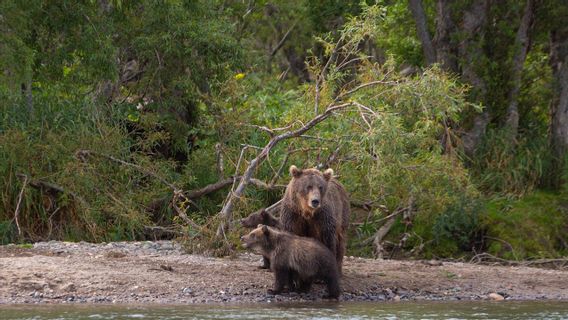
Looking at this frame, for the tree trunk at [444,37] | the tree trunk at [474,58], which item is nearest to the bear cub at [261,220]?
the tree trunk at [474,58]

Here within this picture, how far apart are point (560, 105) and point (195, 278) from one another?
8.74 m

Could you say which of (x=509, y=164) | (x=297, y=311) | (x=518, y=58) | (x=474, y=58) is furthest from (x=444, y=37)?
(x=297, y=311)

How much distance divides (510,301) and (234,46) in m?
6.66

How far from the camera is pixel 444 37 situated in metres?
18.3

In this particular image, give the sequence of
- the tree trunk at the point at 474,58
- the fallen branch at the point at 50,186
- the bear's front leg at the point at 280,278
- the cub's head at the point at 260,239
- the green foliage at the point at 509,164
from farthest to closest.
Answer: the tree trunk at the point at 474,58 < the green foliage at the point at 509,164 < the fallen branch at the point at 50,186 < the cub's head at the point at 260,239 < the bear's front leg at the point at 280,278

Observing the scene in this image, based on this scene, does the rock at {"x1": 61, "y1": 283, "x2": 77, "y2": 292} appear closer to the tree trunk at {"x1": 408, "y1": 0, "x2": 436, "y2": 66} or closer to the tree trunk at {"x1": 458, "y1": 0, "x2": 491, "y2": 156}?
the tree trunk at {"x1": 458, "y1": 0, "x2": 491, "y2": 156}

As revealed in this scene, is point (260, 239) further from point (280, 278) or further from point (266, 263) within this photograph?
point (266, 263)

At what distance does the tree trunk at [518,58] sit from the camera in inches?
709

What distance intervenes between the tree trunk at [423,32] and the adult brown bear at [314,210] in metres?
6.94

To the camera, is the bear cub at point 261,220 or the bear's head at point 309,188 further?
the bear cub at point 261,220

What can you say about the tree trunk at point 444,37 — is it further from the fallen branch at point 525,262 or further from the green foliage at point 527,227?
the fallen branch at point 525,262

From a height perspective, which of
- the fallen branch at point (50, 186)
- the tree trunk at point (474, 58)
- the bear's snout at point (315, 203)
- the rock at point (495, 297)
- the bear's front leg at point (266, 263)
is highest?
the tree trunk at point (474, 58)

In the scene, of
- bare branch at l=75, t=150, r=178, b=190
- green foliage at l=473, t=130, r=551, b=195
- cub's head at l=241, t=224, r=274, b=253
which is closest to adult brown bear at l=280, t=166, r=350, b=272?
cub's head at l=241, t=224, r=274, b=253

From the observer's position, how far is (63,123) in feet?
52.2
